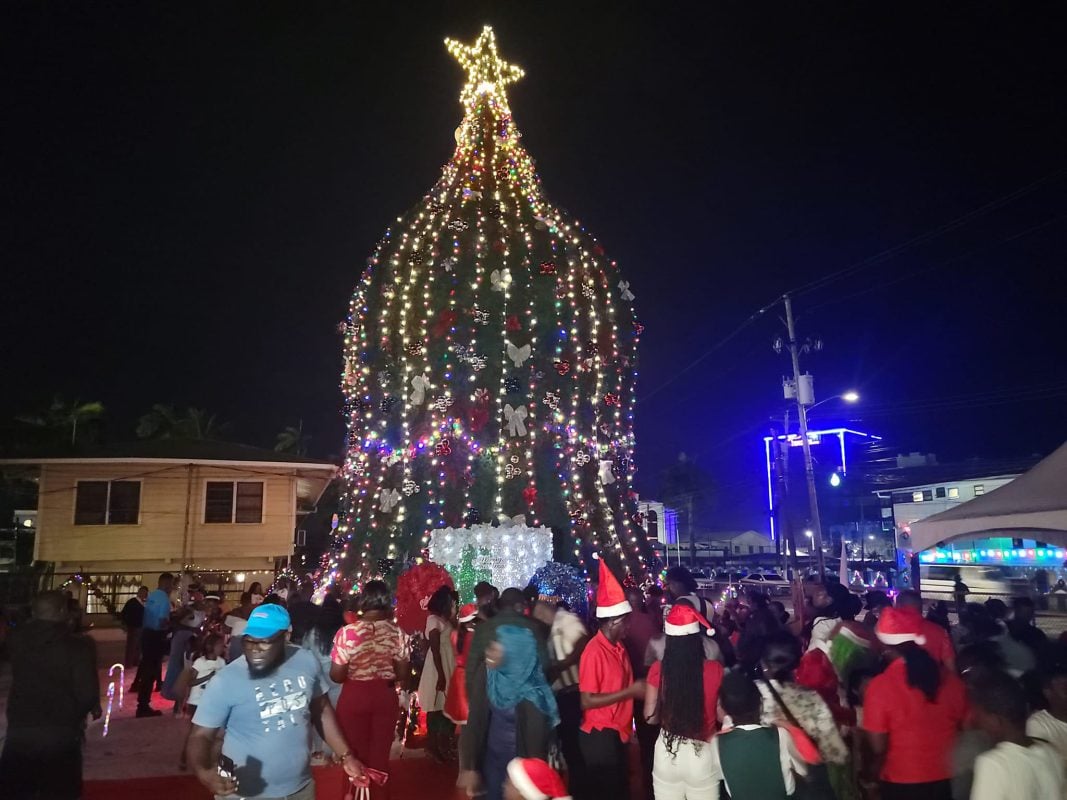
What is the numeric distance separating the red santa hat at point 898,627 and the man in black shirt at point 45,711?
493cm

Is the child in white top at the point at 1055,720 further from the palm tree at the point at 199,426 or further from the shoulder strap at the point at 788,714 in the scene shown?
the palm tree at the point at 199,426

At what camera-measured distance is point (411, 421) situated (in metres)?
16.9

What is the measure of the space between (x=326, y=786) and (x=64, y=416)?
113ft

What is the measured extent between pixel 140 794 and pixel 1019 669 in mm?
7272

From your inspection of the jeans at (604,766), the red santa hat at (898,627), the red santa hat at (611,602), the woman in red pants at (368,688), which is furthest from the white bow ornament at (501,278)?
the red santa hat at (898,627)

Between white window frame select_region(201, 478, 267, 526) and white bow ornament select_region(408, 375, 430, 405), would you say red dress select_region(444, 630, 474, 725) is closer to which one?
white bow ornament select_region(408, 375, 430, 405)

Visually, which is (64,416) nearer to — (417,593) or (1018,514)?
(417,593)

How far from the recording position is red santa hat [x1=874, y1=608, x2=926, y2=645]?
15.5 feet

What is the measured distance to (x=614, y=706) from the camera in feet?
16.5

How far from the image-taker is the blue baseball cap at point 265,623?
3830 mm

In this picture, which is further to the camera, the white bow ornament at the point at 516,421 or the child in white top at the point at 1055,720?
the white bow ornament at the point at 516,421

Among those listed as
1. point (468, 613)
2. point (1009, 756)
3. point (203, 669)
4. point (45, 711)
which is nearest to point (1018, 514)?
point (468, 613)

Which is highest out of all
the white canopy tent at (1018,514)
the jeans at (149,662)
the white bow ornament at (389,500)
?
the white bow ornament at (389,500)

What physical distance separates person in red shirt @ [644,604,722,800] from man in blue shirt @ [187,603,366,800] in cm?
182
